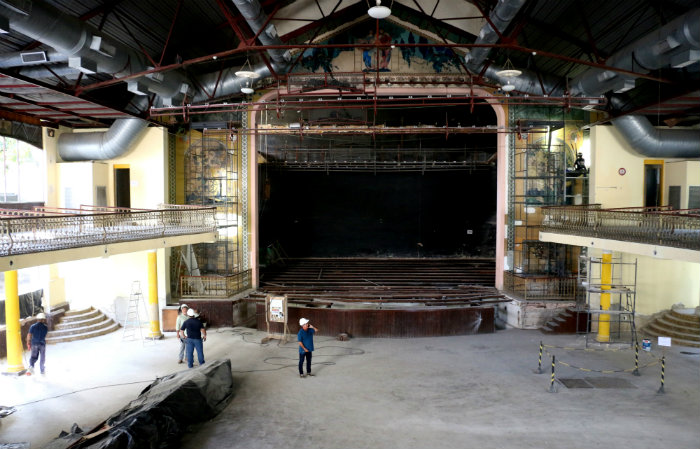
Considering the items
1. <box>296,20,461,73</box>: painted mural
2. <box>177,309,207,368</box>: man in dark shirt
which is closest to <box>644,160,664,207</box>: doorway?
<box>296,20,461,73</box>: painted mural

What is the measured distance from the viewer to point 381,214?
23.3 metres

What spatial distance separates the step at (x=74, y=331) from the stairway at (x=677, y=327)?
17289 millimetres

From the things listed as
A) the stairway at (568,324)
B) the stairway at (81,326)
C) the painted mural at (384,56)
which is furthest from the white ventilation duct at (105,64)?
the stairway at (568,324)

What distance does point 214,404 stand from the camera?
8625 mm

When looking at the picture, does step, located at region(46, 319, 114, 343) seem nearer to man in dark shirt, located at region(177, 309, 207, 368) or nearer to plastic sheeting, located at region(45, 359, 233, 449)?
man in dark shirt, located at region(177, 309, 207, 368)

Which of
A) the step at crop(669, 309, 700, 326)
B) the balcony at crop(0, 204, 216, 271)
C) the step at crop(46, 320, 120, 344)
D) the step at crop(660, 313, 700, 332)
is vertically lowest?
the step at crop(46, 320, 120, 344)

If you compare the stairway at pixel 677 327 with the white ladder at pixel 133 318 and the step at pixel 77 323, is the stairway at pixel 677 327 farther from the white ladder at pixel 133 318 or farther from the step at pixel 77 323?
the step at pixel 77 323

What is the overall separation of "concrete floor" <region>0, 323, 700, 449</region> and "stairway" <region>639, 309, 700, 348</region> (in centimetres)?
103

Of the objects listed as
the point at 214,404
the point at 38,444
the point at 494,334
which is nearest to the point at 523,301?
the point at 494,334

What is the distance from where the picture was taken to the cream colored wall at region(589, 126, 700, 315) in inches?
623

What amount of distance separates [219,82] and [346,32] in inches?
204

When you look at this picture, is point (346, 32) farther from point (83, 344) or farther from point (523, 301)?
point (83, 344)

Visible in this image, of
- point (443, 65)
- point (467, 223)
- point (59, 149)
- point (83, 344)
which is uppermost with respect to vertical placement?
point (443, 65)

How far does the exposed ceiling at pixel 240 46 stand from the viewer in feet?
36.2
